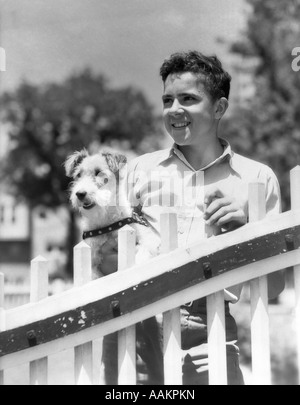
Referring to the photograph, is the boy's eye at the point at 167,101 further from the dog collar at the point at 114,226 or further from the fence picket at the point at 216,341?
the fence picket at the point at 216,341

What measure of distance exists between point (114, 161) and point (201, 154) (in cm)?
58

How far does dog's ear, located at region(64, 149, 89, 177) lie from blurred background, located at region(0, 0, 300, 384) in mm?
126

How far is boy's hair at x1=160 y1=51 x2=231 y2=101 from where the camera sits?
2502mm

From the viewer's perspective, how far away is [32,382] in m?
2.06

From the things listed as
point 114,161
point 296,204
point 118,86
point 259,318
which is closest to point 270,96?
point 114,161

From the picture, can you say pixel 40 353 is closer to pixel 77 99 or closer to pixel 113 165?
pixel 113 165

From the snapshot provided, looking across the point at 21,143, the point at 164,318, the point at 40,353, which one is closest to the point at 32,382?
the point at 40,353

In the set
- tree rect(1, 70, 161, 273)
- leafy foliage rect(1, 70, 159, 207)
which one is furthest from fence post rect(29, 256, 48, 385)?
leafy foliage rect(1, 70, 159, 207)

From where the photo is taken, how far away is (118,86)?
3206 cm

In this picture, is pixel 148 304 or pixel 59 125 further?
pixel 59 125

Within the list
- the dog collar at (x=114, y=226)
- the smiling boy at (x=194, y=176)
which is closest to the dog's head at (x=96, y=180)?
the dog collar at (x=114, y=226)

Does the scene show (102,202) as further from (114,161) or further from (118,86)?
(118,86)

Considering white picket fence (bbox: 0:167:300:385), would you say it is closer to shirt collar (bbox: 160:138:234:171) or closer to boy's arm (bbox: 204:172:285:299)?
boy's arm (bbox: 204:172:285:299)

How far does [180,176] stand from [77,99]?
2920 cm
